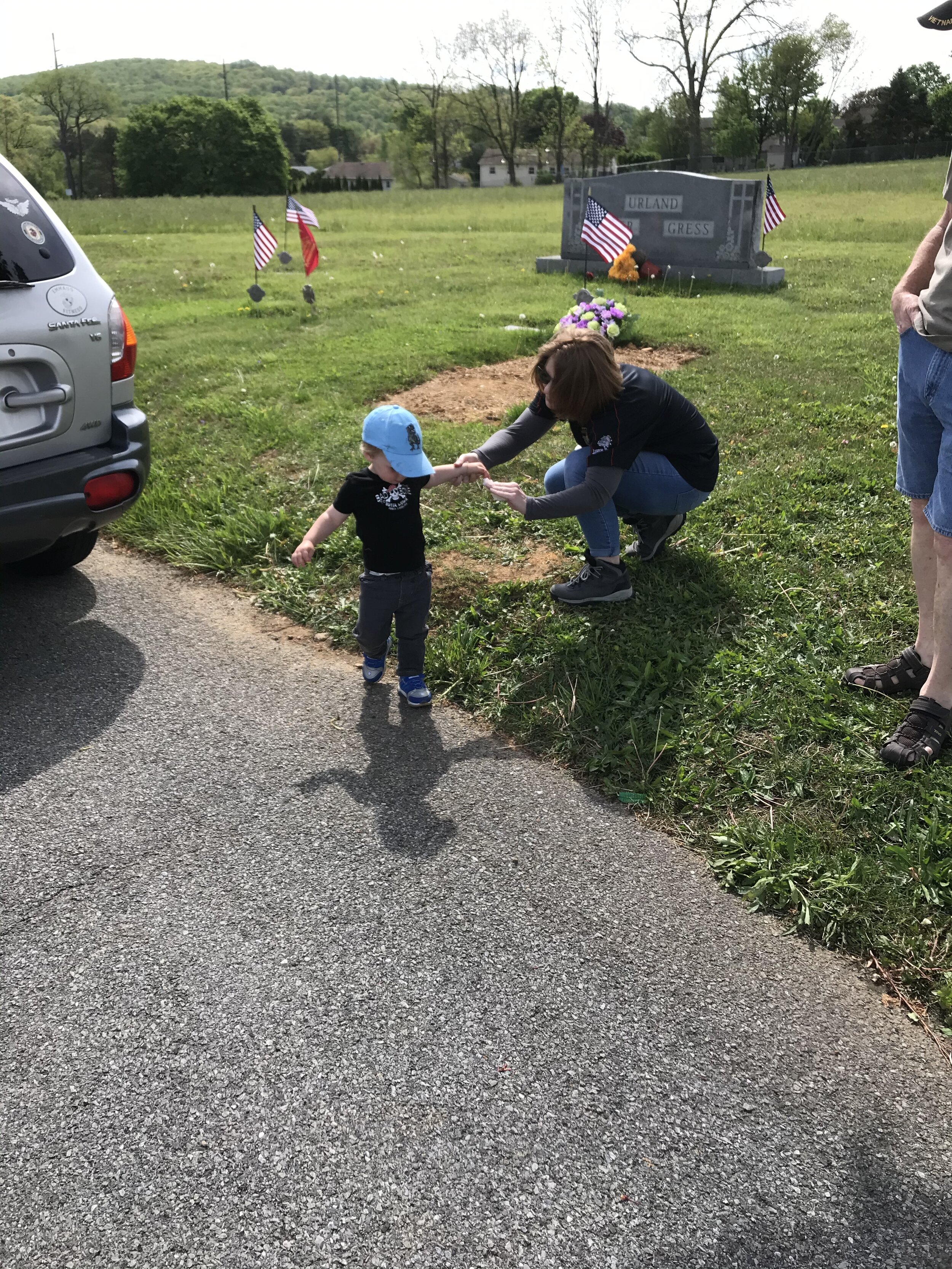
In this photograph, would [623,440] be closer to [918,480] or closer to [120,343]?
[918,480]

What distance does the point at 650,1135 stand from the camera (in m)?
1.83

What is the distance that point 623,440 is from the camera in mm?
3555

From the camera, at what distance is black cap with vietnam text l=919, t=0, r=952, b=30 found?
8.29 feet

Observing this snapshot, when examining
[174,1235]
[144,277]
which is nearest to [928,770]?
[174,1235]

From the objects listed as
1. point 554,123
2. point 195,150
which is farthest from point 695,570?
point 554,123

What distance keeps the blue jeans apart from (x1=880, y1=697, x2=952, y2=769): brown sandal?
1382 millimetres

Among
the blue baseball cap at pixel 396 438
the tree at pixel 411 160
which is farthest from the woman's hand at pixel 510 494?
the tree at pixel 411 160

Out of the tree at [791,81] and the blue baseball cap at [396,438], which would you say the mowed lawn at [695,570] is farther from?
the tree at [791,81]

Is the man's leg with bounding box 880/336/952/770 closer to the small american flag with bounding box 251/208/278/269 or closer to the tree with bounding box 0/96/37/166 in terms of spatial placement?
the small american flag with bounding box 251/208/278/269

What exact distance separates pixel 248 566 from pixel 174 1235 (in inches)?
131

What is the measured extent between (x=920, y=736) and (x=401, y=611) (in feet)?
5.97

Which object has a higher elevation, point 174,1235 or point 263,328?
point 263,328

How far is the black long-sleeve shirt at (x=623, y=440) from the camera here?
354 cm

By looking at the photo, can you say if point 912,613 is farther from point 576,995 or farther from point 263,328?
point 263,328
